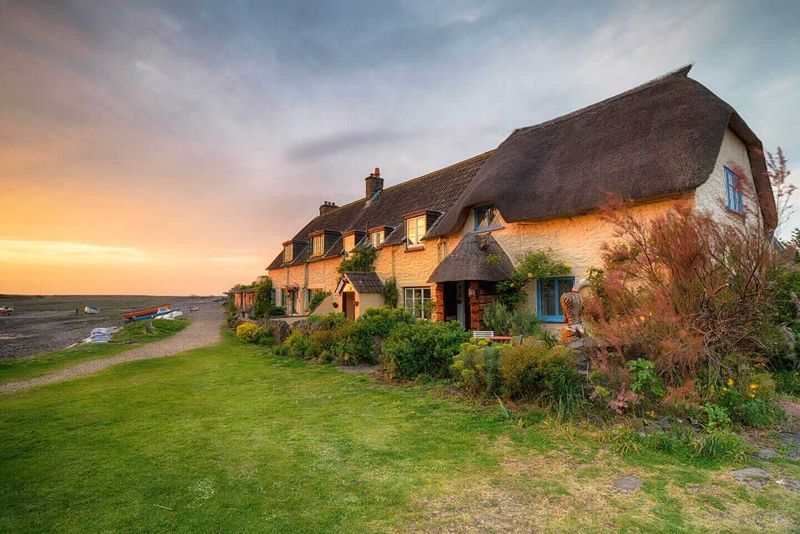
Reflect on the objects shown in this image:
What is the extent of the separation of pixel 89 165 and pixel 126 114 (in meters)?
2.64

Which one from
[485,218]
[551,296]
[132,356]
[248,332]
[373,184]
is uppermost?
[373,184]

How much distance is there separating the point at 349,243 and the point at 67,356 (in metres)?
12.5

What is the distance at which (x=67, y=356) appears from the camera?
13883 mm

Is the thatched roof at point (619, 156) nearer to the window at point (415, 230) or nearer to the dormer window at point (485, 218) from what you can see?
the dormer window at point (485, 218)

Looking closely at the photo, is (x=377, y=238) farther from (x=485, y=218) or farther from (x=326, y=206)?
(x=326, y=206)

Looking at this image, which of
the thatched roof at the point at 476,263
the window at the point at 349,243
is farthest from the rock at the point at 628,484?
the window at the point at 349,243

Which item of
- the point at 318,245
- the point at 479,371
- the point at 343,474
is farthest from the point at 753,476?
the point at 318,245

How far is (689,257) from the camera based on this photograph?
5.87m

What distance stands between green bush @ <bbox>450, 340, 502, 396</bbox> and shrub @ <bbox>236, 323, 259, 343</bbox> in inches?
485

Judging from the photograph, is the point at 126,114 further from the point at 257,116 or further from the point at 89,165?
the point at 257,116

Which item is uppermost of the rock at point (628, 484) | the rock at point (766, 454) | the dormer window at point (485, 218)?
the dormer window at point (485, 218)

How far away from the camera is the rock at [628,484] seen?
3.78 m

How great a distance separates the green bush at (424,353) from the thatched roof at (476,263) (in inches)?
127

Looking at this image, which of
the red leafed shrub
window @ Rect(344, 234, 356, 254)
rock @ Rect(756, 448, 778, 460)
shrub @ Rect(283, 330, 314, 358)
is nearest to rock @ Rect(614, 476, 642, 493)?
the red leafed shrub
